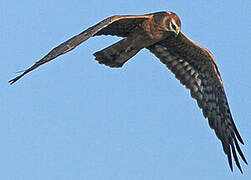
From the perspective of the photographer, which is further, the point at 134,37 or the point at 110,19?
the point at 134,37

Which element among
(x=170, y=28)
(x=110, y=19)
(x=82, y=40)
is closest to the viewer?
(x=82, y=40)

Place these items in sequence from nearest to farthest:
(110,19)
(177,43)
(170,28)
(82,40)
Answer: (82,40), (110,19), (170,28), (177,43)

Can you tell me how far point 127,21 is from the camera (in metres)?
12.5

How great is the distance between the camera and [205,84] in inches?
563

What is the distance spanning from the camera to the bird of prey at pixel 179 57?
12469 millimetres

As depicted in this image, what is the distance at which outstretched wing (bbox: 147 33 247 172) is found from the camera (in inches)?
547

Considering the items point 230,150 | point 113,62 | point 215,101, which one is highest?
point 113,62

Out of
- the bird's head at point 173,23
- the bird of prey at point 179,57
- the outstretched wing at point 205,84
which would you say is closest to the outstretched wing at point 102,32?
the bird of prey at point 179,57

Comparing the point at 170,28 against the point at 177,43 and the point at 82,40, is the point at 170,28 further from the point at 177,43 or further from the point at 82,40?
the point at 82,40

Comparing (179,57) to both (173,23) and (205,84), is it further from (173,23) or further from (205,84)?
(173,23)

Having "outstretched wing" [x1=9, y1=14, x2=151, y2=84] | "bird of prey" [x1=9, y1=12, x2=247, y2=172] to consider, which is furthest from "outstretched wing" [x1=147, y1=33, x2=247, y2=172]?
"outstretched wing" [x1=9, y1=14, x2=151, y2=84]

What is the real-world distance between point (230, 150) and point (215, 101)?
3.20 ft

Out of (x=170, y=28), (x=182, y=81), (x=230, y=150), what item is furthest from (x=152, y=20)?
(x=230, y=150)

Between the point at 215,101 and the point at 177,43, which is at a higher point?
the point at 177,43
